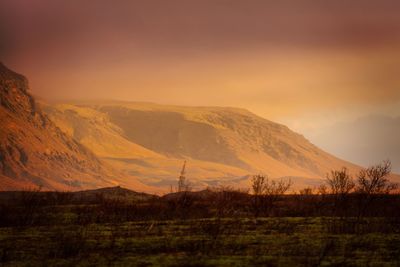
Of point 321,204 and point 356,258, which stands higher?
point 321,204

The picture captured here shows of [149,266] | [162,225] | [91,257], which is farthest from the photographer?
[162,225]

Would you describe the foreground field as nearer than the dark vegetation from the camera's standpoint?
Yes

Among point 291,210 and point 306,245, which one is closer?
point 306,245

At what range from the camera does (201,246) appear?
2862cm

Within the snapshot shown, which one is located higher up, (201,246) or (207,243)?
(207,243)

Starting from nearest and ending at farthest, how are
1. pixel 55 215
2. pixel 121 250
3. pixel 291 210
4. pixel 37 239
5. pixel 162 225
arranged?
pixel 121 250 → pixel 37 239 → pixel 162 225 → pixel 55 215 → pixel 291 210

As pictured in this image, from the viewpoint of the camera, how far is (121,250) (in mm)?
27875

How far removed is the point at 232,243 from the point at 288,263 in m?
6.53

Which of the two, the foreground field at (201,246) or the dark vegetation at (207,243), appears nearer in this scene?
the foreground field at (201,246)

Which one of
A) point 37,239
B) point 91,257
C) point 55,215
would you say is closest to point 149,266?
point 91,257

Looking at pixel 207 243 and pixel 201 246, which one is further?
pixel 207 243

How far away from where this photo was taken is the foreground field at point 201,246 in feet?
80.0

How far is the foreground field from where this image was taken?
24.4m

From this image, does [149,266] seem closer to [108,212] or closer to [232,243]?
[232,243]
